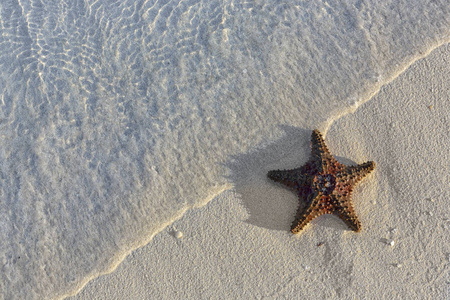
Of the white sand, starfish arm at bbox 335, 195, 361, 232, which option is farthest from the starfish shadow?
starfish arm at bbox 335, 195, 361, 232

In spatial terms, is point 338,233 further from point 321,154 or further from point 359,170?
point 321,154

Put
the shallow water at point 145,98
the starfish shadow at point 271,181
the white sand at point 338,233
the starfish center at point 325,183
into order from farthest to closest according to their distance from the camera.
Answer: the shallow water at point 145,98 < the starfish shadow at point 271,181 < the white sand at point 338,233 < the starfish center at point 325,183

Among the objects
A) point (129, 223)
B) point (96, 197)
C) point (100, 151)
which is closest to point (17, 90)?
point (100, 151)

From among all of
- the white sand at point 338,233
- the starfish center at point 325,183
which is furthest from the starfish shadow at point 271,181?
the starfish center at point 325,183

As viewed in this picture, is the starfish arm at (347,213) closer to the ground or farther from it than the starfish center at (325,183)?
closer to the ground

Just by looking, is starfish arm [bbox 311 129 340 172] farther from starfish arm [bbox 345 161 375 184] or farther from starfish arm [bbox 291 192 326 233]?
starfish arm [bbox 291 192 326 233]

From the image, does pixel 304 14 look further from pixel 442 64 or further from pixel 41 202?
pixel 41 202

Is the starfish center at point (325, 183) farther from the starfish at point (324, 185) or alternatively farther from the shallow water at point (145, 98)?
the shallow water at point (145, 98)
